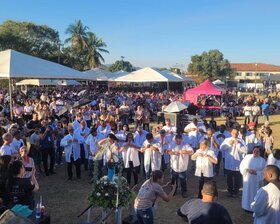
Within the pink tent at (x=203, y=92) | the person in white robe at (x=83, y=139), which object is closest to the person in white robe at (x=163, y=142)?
the person in white robe at (x=83, y=139)

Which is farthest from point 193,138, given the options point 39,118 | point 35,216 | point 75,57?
point 75,57

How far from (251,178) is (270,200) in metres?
2.66

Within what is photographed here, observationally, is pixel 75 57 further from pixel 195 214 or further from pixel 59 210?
pixel 195 214

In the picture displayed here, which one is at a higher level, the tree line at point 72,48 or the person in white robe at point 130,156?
the tree line at point 72,48

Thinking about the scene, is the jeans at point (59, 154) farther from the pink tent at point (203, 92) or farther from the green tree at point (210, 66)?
the green tree at point (210, 66)

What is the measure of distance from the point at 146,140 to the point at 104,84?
37533 millimetres

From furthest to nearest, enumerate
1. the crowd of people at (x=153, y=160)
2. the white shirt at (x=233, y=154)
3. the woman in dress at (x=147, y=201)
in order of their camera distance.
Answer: the white shirt at (x=233, y=154), the woman in dress at (x=147, y=201), the crowd of people at (x=153, y=160)

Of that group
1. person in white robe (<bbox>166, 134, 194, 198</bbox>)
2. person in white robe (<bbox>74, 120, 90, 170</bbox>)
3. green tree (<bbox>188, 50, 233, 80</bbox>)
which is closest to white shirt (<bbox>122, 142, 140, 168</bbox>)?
person in white robe (<bbox>166, 134, 194, 198</bbox>)

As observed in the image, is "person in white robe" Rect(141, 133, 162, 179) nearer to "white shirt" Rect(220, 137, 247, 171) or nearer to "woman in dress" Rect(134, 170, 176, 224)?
"white shirt" Rect(220, 137, 247, 171)

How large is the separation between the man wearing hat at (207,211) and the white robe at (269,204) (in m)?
A: 1.17

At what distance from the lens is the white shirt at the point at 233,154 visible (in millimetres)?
9094

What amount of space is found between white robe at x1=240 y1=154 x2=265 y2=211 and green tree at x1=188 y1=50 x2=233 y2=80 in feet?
207

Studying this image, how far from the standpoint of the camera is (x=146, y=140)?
10.1 meters

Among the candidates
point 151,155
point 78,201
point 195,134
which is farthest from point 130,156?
point 195,134
